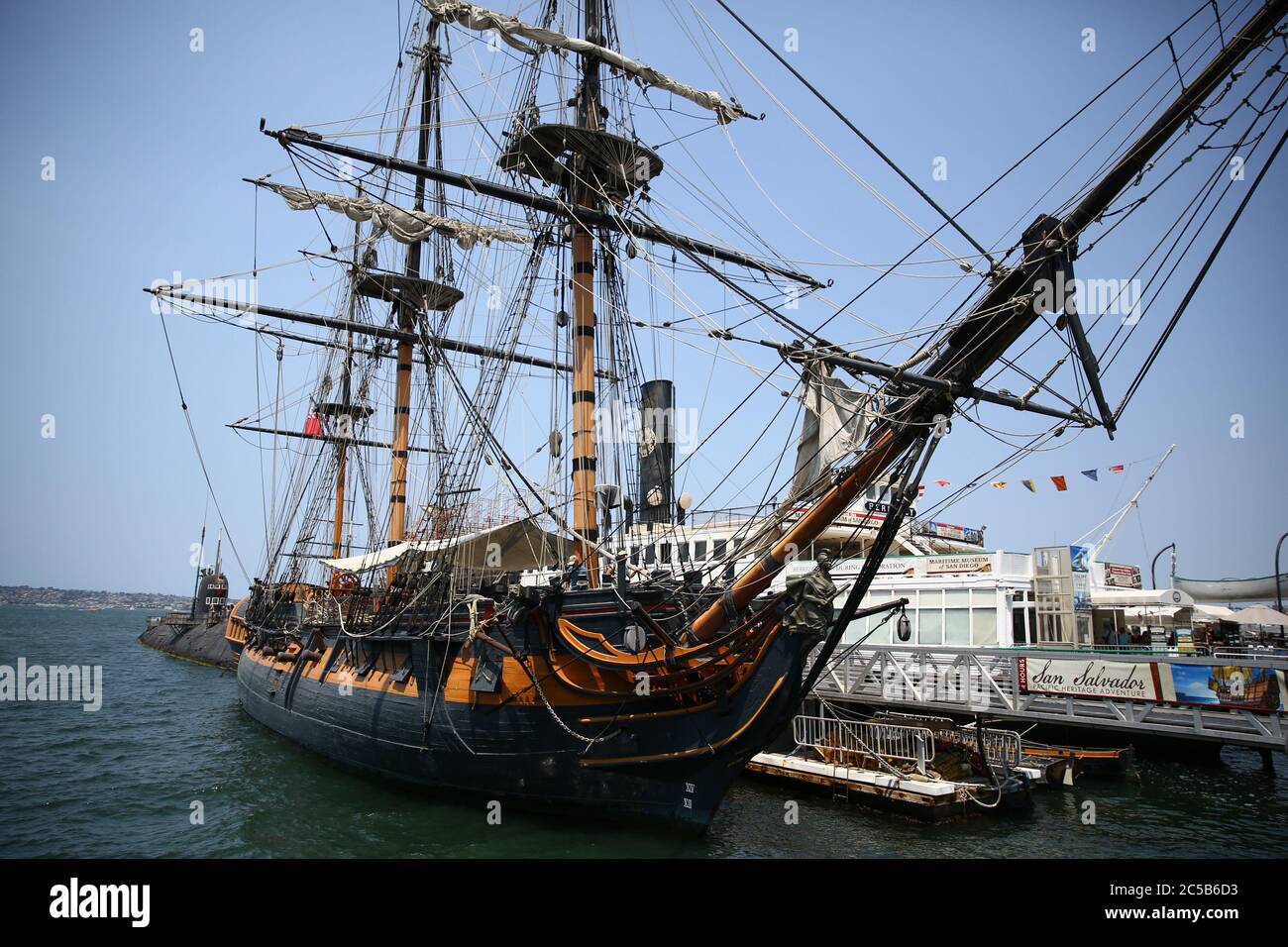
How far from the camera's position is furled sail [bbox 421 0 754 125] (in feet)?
65.6

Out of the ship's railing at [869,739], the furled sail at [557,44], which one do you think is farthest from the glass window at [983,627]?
the furled sail at [557,44]

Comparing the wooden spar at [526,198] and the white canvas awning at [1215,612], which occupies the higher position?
the wooden spar at [526,198]

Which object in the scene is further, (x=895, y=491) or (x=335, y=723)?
(x=335, y=723)

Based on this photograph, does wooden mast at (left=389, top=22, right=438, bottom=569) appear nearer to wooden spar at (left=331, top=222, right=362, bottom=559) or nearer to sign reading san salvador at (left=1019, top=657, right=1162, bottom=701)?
wooden spar at (left=331, top=222, right=362, bottom=559)

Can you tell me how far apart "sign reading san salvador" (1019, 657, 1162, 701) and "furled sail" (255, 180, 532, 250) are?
653 inches

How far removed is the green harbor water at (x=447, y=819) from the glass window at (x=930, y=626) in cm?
610

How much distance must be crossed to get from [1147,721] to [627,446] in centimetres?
1320

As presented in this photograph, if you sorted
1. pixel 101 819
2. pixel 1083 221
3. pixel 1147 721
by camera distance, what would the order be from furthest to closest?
pixel 1147 721 < pixel 101 819 < pixel 1083 221

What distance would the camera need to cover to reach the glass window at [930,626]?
80.4ft

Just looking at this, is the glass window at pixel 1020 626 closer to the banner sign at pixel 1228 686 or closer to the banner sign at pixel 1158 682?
the banner sign at pixel 1158 682
